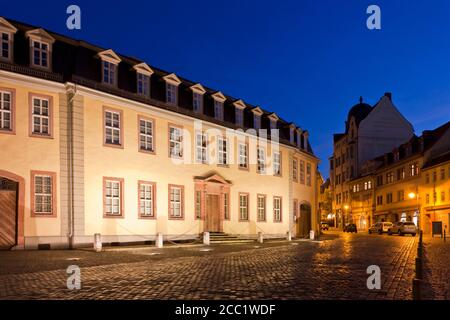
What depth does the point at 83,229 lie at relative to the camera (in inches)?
908

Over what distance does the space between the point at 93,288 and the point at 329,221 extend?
9203 cm

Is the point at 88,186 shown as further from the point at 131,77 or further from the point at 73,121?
the point at 131,77

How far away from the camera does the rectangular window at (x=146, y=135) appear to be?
2658 cm

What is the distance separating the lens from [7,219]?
21.5 meters

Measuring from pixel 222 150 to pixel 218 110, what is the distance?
2.74 metres

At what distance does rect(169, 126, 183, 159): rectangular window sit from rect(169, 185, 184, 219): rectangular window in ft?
6.24

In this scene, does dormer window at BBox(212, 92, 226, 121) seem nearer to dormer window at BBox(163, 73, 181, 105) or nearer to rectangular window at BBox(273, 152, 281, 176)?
dormer window at BBox(163, 73, 181, 105)

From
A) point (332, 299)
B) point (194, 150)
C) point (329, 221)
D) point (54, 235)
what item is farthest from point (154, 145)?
point (329, 221)

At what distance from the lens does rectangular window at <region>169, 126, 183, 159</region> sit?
1116 inches

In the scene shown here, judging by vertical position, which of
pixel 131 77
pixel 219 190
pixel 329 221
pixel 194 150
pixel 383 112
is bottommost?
pixel 329 221

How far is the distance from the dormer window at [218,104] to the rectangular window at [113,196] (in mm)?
9706

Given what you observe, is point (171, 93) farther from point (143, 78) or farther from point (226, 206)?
point (226, 206)

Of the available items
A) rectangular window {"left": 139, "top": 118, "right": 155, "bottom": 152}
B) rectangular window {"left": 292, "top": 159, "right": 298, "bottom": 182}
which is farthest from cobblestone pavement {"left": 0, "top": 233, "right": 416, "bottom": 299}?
rectangular window {"left": 292, "top": 159, "right": 298, "bottom": 182}

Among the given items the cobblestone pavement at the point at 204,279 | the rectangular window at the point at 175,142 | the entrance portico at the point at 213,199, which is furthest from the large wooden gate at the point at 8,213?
the entrance portico at the point at 213,199
